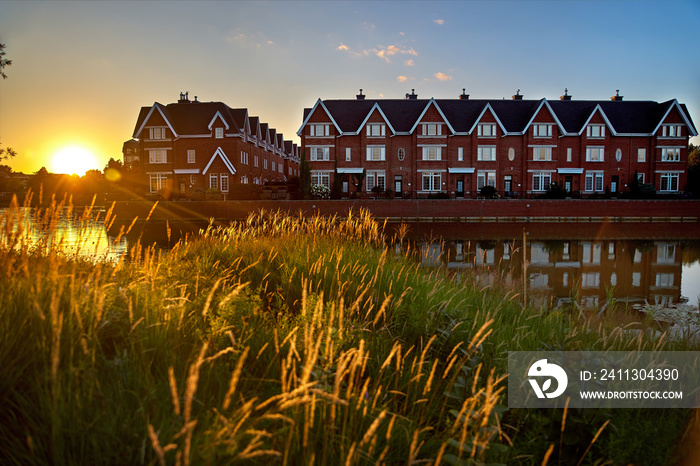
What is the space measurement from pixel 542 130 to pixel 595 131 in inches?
250

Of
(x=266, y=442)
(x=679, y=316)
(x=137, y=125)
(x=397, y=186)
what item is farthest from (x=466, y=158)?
(x=266, y=442)

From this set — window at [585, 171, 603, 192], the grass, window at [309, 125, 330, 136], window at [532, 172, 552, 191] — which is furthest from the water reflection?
window at [309, 125, 330, 136]

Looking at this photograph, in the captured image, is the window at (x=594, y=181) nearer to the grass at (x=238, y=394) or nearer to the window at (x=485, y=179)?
the window at (x=485, y=179)

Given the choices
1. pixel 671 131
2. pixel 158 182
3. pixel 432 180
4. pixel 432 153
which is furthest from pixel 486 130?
pixel 158 182

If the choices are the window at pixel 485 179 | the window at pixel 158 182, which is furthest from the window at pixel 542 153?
the window at pixel 158 182

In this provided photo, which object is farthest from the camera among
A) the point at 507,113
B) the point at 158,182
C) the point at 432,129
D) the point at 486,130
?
the point at 507,113

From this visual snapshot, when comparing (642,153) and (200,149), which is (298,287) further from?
(642,153)

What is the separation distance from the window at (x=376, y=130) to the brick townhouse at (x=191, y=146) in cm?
1455

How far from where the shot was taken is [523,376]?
3637 mm

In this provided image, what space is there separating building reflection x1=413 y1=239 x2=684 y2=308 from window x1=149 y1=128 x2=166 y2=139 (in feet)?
130

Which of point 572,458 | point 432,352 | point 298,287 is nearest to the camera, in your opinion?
point 572,458

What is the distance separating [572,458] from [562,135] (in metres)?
52.5

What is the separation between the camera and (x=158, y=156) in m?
49.7

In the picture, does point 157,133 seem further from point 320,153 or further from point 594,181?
point 594,181
